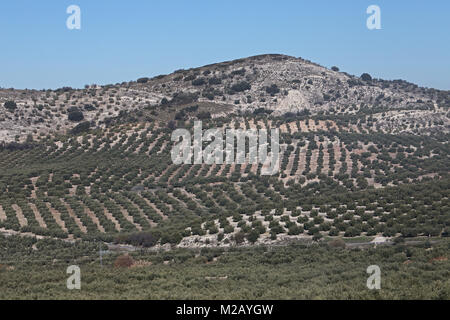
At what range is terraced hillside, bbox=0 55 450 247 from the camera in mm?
35125

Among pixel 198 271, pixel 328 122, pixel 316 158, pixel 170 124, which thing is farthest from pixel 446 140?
pixel 198 271

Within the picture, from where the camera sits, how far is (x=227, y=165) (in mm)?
59062

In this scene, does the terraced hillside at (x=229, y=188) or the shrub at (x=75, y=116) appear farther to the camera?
the shrub at (x=75, y=116)

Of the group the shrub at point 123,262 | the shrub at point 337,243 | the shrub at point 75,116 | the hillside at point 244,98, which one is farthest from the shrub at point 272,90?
the shrub at point 123,262

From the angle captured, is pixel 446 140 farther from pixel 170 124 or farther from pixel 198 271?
pixel 198 271

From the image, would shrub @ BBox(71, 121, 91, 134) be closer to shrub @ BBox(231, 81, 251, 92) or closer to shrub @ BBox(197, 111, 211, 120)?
shrub @ BBox(197, 111, 211, 120)

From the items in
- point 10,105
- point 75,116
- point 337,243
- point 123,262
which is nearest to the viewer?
point 123,262

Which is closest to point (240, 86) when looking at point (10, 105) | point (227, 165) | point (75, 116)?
point (75, 116)

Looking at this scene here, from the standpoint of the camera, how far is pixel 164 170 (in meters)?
58.3

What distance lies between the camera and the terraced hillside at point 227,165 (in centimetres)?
3512

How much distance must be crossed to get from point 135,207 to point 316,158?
22.5 m

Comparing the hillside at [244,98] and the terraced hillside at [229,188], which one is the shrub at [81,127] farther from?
the terraced hillside at [229,188]

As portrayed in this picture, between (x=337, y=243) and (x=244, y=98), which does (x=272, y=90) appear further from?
(x=337, y=243)

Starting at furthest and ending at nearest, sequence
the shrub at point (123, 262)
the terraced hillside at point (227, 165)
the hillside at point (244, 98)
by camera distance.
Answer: the hillside at point (244, 98)
the terraced hillside at point (227, 165)
the shrub at point (123, 262)
